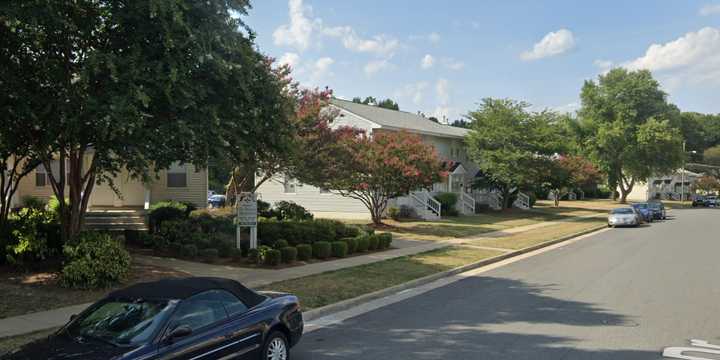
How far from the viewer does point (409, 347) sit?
781 cm

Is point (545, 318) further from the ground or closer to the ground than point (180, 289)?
closer to the ground

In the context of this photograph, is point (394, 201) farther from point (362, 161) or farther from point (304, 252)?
point (304, 252)

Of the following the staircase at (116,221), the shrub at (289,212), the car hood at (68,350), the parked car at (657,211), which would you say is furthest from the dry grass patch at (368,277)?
the parked car at (657,211)

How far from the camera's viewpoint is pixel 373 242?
782 inches

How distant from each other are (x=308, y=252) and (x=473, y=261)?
490cm

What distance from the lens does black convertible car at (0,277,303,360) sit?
532 cm

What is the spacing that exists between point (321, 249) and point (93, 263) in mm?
7117

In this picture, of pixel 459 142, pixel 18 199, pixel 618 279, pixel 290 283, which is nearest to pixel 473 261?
pixel 618 279

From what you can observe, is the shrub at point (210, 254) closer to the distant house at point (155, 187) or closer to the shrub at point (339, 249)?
the shrub at point (339, 249)

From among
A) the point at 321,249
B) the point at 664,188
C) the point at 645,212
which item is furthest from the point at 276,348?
the point at 664,188

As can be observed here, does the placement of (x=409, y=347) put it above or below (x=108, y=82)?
below

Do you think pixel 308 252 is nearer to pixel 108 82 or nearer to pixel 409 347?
pixel 108 82

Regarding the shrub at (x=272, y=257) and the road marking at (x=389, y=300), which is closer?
the road marking at (x=389, y=300)

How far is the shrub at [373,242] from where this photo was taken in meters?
19.7
